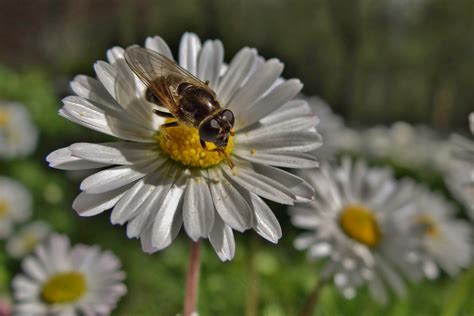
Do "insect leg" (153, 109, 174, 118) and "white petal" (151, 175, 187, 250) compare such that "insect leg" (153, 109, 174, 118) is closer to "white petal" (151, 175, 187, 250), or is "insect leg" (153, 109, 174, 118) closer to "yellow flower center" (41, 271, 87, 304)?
"white petal" (151, 175, 187, 250)

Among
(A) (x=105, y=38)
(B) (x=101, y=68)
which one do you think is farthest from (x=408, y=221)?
(A) (x=105, y=38)

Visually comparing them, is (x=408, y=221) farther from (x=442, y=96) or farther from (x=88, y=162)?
(x=442, y=96)

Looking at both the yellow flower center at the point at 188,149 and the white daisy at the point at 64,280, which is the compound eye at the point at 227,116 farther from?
the white daisy at the point at 64,280

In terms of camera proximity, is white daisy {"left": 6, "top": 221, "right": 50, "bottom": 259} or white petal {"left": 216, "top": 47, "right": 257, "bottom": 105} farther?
white daisy {"left": 6, "top": 221, "right": 50, "bottom": 259}

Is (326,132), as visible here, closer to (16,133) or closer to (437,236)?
(437,236)

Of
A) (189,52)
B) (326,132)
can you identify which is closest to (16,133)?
(326,132)

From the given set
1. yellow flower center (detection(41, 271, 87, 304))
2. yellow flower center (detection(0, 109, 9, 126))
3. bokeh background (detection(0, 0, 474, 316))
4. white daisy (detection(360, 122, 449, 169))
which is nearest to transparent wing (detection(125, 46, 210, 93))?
bokeh background (detection(0, 0, 474, 316))
